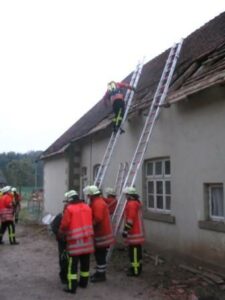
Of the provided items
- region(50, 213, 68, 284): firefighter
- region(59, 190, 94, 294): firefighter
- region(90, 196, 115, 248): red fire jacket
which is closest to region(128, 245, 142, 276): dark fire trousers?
region(90, 196, 115, 248): red fire jacket

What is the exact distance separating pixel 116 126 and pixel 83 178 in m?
5.86

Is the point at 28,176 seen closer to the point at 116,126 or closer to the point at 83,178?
the point at 83,178

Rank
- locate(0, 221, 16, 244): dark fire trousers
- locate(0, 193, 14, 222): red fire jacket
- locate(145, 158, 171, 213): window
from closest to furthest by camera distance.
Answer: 1. locate(145, 158, 171, 213): window
2. locate(0, 193, 14, 222): red fire jacket
3. locate(0, 221, 16, 244): dark fire trousers

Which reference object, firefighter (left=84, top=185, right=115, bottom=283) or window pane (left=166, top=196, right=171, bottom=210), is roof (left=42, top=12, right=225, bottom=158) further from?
firefighter (left=84, top=185, right=115, bottom=283)

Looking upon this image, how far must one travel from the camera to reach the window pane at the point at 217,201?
8438 mm

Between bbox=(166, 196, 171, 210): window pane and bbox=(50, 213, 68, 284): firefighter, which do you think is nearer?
bbox=(50, 213, 68, 284): firefighter

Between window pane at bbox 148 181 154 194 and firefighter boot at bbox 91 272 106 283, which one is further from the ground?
window pane at bbox 148 181 154 194

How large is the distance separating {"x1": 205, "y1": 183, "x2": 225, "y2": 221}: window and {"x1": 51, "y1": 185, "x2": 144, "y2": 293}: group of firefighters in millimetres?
1339

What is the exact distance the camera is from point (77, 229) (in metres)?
7.54

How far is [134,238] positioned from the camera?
8.54 m

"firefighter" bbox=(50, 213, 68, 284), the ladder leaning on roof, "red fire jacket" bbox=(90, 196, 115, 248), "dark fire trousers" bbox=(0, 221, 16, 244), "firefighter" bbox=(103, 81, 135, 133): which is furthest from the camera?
"dark fire trousers" bbox=(0, 221, 16, 244)

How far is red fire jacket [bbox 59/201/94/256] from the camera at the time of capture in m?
7.52

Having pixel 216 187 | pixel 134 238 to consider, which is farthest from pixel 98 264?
pixel 216 187

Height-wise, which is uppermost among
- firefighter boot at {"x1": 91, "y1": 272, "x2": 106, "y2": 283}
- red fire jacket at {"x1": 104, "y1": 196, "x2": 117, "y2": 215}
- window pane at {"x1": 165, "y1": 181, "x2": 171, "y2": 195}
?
window pane at {"x1": 165, "y1": 181, "x2": 171, "y2": 195}
